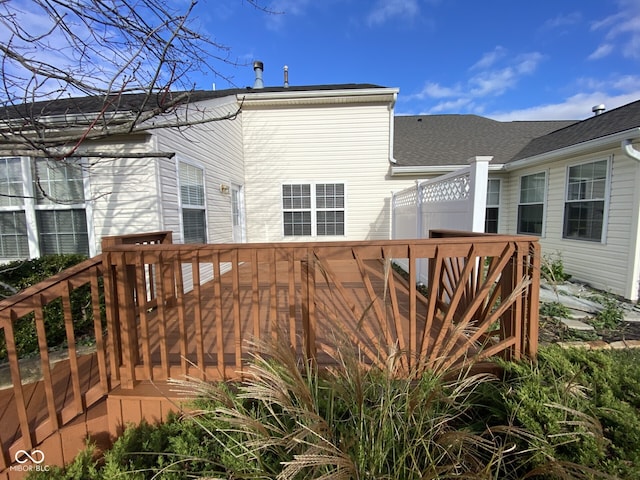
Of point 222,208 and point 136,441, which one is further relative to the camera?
point 222,208

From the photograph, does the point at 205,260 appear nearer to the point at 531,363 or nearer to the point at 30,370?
the point at 30,370

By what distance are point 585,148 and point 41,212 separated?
29.2ft

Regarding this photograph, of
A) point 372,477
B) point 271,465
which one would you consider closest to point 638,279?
point 372,477

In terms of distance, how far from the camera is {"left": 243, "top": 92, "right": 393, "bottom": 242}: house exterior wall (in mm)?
7215

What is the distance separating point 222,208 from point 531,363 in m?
5.62

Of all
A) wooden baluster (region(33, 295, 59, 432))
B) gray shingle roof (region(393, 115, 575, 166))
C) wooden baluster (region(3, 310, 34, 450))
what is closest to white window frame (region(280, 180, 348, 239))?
gray shingle roof (region(393, 115, 575, 166))

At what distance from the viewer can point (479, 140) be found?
28.3 feet

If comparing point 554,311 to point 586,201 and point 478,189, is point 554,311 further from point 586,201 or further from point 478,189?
point 586,201

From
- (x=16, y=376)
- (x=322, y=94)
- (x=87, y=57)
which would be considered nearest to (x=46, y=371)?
(x=16, y=376)

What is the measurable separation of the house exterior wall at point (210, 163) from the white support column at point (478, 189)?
3.65 metres

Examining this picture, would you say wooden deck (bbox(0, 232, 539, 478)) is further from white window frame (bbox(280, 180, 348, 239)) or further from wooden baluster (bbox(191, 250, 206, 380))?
A: white window frame (bbox(280, 180, 348, 239))

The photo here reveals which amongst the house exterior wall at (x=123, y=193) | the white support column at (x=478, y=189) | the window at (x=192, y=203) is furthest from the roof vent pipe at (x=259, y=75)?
the white support column at (x=478, y=189)

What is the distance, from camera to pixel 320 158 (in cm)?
738

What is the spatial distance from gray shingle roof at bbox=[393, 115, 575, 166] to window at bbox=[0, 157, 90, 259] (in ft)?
21.9
